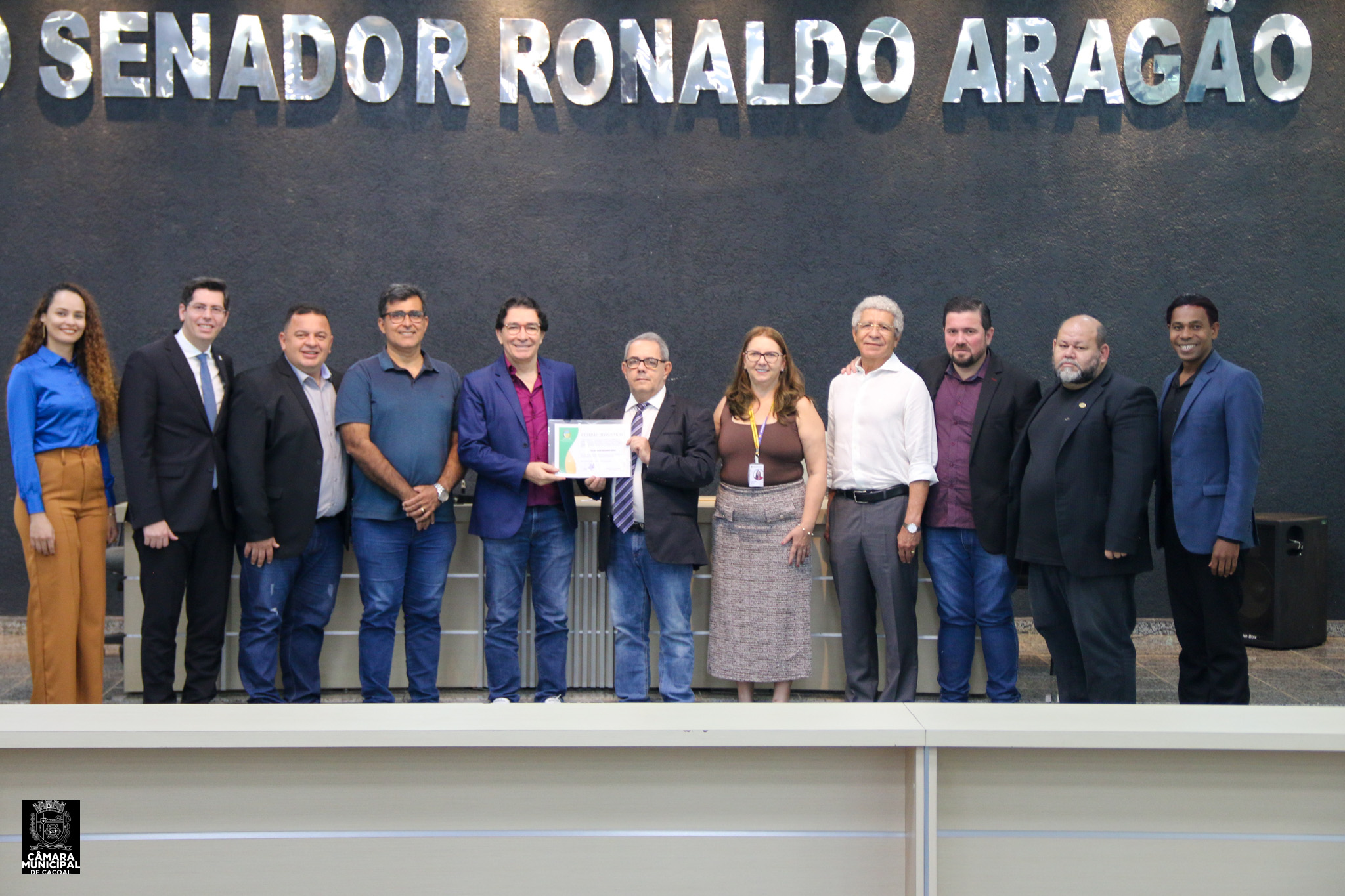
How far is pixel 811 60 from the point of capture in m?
5.76

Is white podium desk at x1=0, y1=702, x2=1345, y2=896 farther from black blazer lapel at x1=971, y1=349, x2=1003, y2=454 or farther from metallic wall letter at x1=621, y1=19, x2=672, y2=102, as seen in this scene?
metallic wall letter at x1=621, y1=19, x2=672, y2=102

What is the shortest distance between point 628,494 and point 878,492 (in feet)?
3.12

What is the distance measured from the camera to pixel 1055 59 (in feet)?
19.0

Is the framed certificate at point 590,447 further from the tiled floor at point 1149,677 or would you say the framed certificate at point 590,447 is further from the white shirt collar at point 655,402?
the tiled floor at point 1149,677

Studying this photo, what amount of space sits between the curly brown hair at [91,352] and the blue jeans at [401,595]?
0.98 m

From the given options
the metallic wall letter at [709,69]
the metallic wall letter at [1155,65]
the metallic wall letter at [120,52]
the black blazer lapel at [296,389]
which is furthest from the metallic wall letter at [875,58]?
the metallic wall letter at [120,52]

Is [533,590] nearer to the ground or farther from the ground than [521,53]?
nearer to the ground

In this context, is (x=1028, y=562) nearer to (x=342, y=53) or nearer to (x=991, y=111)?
(x=991, y=111)

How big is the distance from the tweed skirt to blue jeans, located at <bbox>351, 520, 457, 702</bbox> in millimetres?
1096

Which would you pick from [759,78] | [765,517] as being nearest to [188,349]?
[765,517]

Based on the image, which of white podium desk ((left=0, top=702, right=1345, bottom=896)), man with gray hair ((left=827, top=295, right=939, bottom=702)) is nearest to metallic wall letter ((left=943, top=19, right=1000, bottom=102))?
man with gray hair ((left=827, top=295, right=939, bottom=702))

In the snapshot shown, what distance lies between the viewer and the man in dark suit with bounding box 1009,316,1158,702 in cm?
355

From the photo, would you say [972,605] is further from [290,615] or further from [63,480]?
[63,480]

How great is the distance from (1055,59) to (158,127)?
4.99 m
